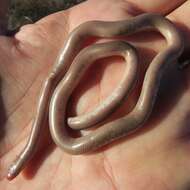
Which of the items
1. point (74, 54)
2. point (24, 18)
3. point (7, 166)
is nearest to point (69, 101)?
point (74, 54)

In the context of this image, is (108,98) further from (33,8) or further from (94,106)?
(33,8)

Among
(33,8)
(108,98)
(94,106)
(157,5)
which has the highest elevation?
(157,5)

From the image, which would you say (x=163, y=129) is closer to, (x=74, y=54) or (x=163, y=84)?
(x=163, y=84)

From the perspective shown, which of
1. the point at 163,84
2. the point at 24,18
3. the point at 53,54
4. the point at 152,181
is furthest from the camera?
the point at 24,18

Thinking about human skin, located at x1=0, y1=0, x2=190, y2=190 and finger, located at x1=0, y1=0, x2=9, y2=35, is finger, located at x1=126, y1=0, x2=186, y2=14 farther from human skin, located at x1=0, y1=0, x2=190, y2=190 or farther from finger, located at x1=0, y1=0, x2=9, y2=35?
finger, located at x1=0, y1=0, x2=9, y2=35

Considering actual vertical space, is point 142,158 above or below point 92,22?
below

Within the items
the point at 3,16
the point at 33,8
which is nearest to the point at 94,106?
the point at 3,16
